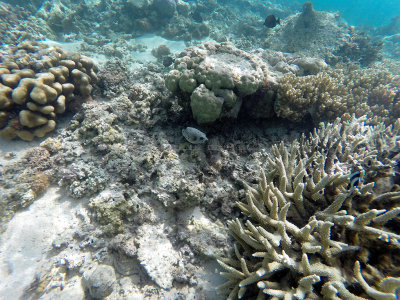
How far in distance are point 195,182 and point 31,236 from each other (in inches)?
110

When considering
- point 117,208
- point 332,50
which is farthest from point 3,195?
point 332,50

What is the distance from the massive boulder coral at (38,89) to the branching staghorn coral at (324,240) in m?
4.41

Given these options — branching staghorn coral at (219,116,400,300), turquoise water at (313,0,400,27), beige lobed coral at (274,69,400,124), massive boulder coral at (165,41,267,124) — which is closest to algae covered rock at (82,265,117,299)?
branching staghorn coral at (219,116,400,300)

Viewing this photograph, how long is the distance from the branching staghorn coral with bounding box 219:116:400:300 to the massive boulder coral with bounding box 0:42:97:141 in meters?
4.41

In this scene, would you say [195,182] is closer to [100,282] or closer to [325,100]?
[100,282]

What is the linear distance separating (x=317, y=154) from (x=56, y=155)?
4.95 metres

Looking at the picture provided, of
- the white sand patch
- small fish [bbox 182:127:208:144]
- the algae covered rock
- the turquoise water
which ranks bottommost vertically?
the white sand patch

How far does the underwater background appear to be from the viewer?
2.21 metres

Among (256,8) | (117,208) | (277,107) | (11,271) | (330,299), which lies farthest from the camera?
(256,8)

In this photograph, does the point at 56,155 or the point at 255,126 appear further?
the point at 255,126

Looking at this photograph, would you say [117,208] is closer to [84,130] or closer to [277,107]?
[84,130]

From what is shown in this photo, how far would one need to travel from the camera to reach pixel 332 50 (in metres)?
11.0

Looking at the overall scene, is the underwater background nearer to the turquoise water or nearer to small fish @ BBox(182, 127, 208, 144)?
small fish @ BBox(182, 127, 208, 144)

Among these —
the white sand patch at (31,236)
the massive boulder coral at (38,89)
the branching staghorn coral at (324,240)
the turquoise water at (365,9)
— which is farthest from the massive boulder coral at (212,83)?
the turquoise water at (365,9)
